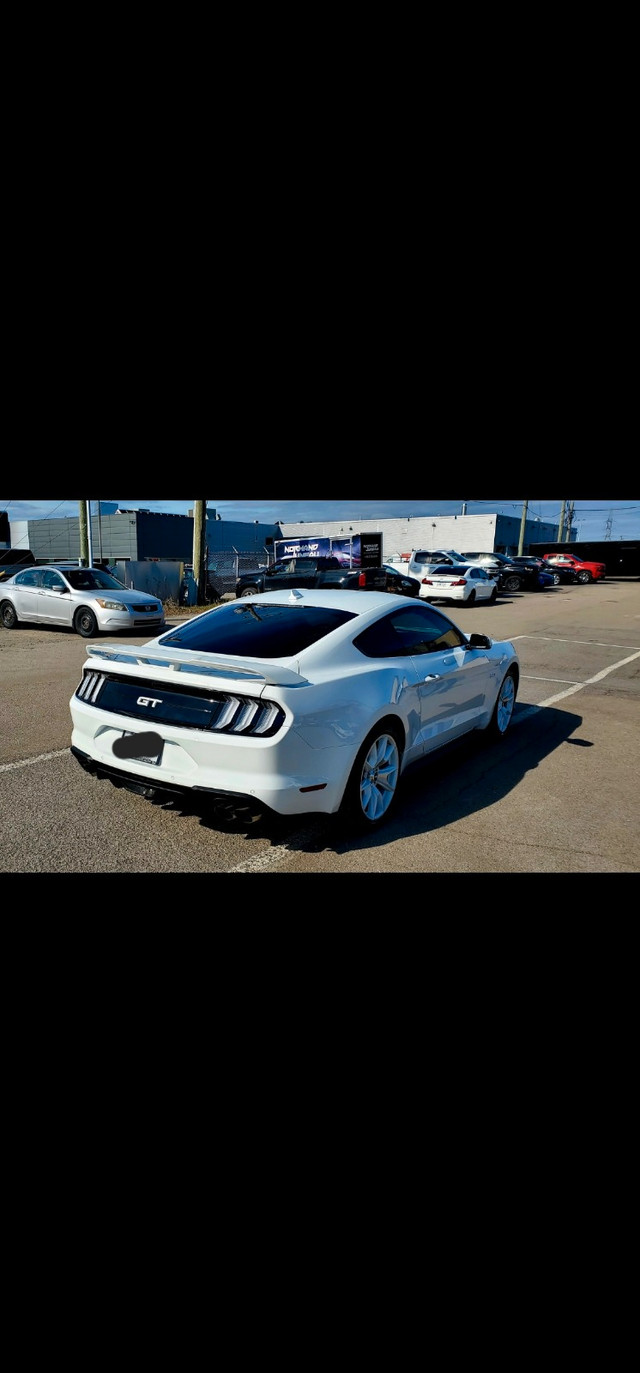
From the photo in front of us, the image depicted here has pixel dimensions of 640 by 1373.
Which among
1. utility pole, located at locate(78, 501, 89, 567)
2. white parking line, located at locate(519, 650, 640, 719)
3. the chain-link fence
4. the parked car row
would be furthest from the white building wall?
white parking line, located at locate(519, 650, 640, 719)

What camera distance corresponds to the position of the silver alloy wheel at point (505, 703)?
6.13 metres

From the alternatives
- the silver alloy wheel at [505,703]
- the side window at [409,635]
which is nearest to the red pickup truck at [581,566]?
the silver alloy wheel at [505,703]

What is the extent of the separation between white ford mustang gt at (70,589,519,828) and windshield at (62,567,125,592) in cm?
846

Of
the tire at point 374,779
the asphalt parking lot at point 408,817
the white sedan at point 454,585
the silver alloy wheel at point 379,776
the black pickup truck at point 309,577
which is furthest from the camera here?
the white sedan at point 454,585

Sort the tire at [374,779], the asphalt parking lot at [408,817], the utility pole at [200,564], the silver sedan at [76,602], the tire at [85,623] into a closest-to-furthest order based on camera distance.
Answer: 1. the asphalt parking lot at [408,817]
2. the tire at [374,779]
3. the silver sedan at [76,602]
4. the tire at [85,623]
5. the utility pole at [200,564]

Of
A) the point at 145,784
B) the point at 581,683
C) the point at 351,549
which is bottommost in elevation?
the point at 581,683

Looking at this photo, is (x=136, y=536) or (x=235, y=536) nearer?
(x=136, y=536)

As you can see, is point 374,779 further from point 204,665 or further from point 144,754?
point 144,754

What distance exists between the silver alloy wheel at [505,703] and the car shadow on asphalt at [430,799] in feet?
0.51

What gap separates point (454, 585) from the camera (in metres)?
20.7

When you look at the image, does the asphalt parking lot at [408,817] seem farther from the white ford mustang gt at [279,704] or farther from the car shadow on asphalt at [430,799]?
the white ford mustang gt at [279,704]

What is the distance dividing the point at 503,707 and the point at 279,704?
3.40m

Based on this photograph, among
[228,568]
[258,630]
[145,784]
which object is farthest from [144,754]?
[228,568]
